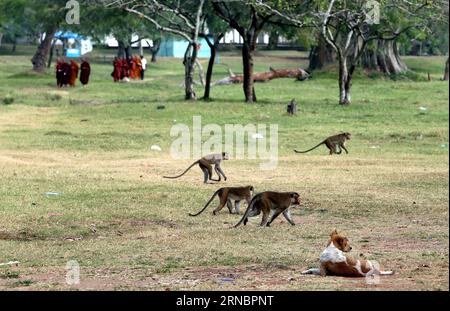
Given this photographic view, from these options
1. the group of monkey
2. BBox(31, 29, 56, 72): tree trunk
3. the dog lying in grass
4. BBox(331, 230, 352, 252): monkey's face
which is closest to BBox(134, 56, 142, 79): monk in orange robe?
BBox(31, 29, 56, 72): tree trunk

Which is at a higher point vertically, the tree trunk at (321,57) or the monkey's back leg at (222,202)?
the monkey's back leg at (222,202)

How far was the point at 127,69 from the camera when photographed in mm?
54594

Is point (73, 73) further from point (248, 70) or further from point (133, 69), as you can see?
point (248, 70)

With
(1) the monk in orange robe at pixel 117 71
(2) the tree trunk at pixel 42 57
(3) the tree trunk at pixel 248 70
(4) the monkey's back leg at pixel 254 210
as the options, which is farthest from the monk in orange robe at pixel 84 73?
(4) the monkey's back leg at pixel 254 210

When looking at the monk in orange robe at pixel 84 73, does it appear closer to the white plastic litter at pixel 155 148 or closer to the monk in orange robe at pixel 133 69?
the monk in orange robe at pixel 133 69

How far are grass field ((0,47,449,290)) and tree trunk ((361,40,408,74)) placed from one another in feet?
54.4

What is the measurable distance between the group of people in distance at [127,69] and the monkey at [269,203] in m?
39.6

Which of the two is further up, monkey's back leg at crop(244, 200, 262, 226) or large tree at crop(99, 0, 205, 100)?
large tree at crop(99, 0, 205, 100)

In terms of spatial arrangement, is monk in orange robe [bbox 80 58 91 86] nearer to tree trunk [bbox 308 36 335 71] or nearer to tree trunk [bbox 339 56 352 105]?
tree trunk [bbox 308 36 335 71]

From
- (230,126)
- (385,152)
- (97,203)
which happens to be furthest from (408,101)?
(97,203)

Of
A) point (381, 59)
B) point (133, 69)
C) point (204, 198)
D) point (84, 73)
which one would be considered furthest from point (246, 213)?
point (133, 69)

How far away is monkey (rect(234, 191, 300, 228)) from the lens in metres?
13.4

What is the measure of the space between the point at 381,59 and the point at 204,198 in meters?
38.8

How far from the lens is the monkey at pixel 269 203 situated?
43.9ft
